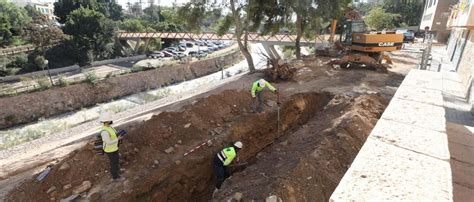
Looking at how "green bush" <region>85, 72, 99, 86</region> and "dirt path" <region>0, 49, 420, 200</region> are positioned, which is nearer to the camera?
"dirt path" <region>0, 49, 420, 200</region>

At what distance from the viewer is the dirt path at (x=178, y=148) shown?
22.0 feet

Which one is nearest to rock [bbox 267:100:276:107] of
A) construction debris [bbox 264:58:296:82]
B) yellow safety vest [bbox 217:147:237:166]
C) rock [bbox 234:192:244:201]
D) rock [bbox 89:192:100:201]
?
construction debris [bbox 264:58:296:82]

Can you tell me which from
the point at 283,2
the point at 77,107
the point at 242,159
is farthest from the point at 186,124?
the point at 77,107

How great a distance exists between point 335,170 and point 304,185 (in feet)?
3.41

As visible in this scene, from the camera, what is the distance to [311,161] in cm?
627

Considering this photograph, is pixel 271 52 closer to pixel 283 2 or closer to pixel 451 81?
pixel 283 2

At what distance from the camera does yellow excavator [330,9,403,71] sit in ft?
47.6

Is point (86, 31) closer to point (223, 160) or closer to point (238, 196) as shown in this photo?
point (223, 160)

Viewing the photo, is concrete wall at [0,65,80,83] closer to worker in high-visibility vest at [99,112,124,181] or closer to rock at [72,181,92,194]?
rock at [72,181,92,194]

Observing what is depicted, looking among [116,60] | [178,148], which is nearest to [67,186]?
[178,148]

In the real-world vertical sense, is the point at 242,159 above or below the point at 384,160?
below

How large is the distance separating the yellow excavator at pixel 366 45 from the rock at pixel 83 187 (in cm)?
1427

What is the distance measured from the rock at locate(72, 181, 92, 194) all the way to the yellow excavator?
14.3 m

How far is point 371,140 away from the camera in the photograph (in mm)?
2586
